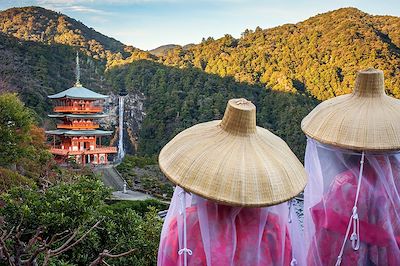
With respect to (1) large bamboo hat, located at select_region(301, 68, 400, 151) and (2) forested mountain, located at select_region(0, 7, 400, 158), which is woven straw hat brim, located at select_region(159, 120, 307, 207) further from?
(2) forested mountain, located at select_region(0, 7, 400, 158)

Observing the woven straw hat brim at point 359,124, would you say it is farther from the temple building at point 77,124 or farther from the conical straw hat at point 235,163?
the temple building at point 77,124

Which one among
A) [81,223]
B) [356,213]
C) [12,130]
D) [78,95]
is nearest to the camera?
[356,213]

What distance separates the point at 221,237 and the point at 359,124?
2.68 feet

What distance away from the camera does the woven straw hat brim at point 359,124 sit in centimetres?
164

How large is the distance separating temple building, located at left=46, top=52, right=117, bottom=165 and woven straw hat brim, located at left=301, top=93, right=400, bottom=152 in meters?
17.5

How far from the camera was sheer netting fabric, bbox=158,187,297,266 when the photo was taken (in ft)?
4.36

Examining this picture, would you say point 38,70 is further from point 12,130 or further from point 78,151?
point 12,130

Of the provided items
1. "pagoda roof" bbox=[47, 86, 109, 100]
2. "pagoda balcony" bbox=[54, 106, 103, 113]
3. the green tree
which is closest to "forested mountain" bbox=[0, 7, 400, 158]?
"pagoda balcony" bbox=[54, 106, 103, 113]

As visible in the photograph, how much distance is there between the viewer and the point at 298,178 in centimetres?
136

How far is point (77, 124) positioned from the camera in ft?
63.0

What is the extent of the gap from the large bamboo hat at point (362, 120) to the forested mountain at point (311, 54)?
25365 millimetres

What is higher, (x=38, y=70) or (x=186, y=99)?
(x=38, y=70)

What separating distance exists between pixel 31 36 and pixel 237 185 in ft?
144

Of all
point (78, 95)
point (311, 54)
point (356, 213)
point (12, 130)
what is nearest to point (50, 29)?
point (78, 95)
